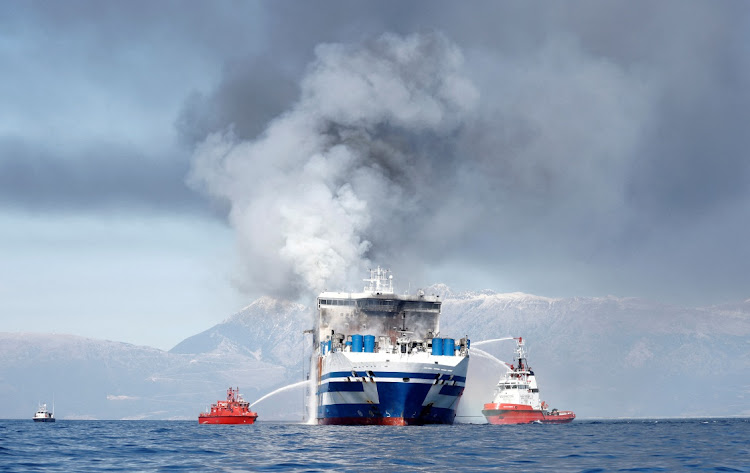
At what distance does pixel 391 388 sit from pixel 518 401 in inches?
2860

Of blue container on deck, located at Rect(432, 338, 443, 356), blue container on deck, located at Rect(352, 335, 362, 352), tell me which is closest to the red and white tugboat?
blue container on deck, located at Rect(432, 338, 443, 356)

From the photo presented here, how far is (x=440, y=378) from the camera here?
112 metres

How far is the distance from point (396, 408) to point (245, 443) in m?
28.0

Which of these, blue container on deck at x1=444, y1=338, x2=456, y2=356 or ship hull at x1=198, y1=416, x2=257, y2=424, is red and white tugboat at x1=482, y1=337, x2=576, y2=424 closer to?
ship hull at x1=198, y1=416, x2=257, y2=424

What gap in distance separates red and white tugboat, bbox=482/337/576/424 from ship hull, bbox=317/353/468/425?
56.8m

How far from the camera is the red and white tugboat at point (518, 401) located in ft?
561

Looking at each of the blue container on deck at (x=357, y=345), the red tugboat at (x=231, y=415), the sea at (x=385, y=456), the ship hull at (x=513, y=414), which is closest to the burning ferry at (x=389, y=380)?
the blue container on deck at (x=357, y=345)

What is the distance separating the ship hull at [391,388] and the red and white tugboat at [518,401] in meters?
56.8

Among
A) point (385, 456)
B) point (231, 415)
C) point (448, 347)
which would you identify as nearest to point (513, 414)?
point (231, 415)

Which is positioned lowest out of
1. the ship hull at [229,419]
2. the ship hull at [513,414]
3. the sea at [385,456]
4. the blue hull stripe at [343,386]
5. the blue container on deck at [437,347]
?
the sea at [385,456]

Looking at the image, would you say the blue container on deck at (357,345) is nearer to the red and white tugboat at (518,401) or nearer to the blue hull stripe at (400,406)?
the blue hull stripe at (400,406)

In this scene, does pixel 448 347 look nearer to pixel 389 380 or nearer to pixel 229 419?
pixel 389 380

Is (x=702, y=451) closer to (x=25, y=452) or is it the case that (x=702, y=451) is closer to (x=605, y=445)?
(x=605, y=445)

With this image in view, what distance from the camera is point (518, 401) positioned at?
574ft
